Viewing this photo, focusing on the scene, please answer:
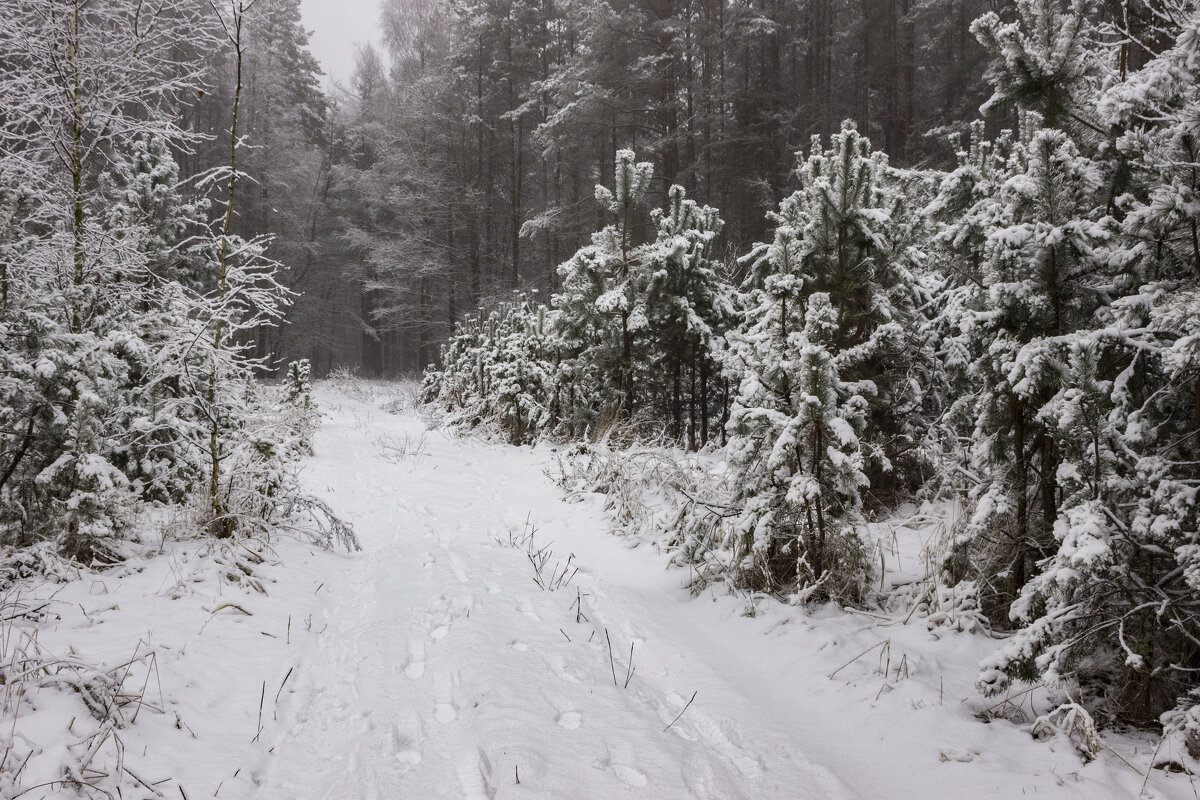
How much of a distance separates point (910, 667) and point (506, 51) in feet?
76.9

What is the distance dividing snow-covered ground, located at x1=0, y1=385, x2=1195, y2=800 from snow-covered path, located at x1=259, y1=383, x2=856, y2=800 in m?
0.01

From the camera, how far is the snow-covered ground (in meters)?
2.24

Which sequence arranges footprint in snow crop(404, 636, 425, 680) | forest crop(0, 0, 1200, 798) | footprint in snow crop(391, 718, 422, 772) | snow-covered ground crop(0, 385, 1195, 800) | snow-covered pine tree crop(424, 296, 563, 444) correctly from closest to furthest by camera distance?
snow-covered ground crop(0, 385, 1195, 800)
footprint in snow crop(391, 718, 422, 772)
forest crop(0, 0, 1200, 798)
footprint in snow crop(404, 636, 425, 680)
snow-covered pine tree crop(424, 296, 563, 444)

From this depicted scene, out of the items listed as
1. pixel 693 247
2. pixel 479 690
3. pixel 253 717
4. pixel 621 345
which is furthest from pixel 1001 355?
pixel 621 345

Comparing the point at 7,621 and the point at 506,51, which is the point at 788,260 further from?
the point at 506,51

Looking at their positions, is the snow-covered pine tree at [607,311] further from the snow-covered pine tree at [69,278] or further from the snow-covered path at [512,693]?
the snow-covered pine tree at [69,278]

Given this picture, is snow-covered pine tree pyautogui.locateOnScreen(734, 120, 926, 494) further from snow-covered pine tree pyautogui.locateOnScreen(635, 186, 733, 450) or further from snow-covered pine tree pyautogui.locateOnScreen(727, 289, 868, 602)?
snow-covered pine tree pyautogui.locateOnScreen(635, 186, 733, 450)

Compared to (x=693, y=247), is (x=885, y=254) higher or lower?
lower

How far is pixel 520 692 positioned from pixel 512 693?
0.04 meters

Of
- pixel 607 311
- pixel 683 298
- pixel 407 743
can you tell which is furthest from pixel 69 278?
pixel 683 298

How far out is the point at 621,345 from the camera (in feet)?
29.7

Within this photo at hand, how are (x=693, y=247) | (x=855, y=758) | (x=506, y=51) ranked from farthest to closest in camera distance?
(x=506, y=51), (x=693, y=247), (x=855, y=758)

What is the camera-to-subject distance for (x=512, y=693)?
284cm

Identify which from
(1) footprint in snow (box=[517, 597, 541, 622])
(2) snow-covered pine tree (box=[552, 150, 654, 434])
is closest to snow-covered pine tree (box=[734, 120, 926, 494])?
(1) footprint in snow (box=[517, 597, 541, 622])
